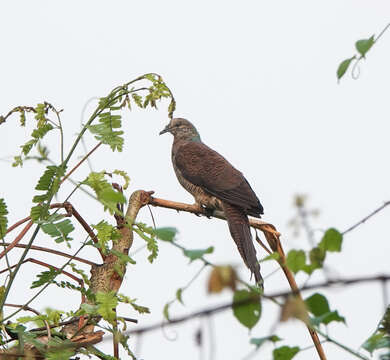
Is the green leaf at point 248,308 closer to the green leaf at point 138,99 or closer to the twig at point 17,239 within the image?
the twig at point 17,239

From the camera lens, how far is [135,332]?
0.89 meters

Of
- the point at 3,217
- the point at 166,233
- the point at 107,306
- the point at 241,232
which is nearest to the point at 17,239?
the point at 3,217

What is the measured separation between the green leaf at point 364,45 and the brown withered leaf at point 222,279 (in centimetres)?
47

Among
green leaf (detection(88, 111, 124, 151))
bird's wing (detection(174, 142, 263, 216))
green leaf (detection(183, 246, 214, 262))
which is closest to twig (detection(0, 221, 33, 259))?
green leaf (detection(88, 111, 124, 151))

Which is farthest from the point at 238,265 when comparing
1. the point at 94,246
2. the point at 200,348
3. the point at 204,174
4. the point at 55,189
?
the point at 204,174

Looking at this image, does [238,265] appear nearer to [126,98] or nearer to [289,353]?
[289,353]

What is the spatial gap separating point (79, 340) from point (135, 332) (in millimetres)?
1519

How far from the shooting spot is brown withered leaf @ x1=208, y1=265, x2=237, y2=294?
95 centimetres

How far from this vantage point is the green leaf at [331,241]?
1.10 metres

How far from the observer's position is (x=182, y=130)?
7480 mm

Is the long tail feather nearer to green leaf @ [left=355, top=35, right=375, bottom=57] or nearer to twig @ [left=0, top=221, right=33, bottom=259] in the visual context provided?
twig @ [left=0, top=221, right=33, bottom=259]

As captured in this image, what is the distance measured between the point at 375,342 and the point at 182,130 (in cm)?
643

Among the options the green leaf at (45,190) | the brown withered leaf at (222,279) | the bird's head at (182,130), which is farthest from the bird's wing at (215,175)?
the brown withered leaf at (222,279)

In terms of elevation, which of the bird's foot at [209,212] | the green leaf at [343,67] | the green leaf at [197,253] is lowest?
the green leaf at [197,253]
